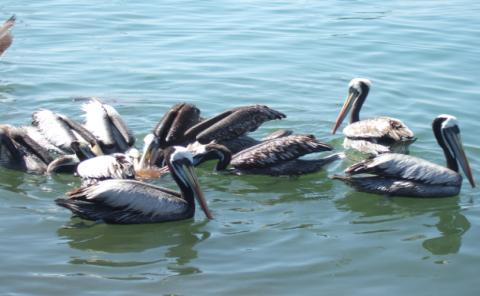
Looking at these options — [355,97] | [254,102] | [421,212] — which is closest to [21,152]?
[254,102]

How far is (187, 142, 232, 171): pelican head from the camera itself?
10352 mm

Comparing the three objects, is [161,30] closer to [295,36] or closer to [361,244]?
[295,36]

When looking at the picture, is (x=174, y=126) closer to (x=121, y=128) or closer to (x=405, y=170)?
(x=121, y=128)

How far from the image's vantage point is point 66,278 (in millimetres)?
7707

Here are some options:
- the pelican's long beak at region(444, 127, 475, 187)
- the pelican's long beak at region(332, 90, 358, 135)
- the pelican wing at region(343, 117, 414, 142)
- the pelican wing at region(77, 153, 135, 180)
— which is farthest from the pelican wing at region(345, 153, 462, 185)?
the pelican wing at region(77, 153, 135, 180)

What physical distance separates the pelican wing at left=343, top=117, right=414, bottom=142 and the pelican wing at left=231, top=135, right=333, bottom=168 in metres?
0.87

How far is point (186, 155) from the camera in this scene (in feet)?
29.9

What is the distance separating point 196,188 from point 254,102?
4292mm

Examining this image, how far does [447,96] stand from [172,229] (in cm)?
584

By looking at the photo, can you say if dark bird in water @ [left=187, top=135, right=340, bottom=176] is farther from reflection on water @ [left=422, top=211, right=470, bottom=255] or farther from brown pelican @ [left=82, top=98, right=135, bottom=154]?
reflection on water @ [left=422, top=211, right=470, bottom=255]

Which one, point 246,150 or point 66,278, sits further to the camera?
point 246,150

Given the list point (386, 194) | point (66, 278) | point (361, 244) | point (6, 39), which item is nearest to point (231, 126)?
point (386, 194)

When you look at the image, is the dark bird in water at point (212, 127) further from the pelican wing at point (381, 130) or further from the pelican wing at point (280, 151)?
the pelican wing at point (381, 130)

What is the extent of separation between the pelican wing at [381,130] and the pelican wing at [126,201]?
2906 mm
